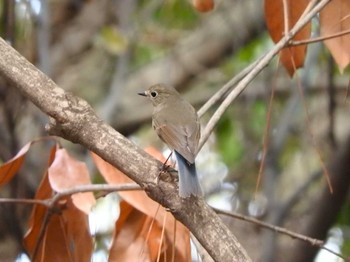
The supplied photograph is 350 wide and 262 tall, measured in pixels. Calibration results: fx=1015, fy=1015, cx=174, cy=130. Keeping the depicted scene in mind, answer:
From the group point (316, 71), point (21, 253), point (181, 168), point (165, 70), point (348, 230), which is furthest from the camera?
point (316, 71)

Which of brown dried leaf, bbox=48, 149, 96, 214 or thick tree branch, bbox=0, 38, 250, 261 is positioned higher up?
thick tree branch, bbox=0, 38, 250, 261

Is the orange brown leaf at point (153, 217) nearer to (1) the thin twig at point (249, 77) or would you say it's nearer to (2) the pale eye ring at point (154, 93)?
(1) the thin twig at point (249, 77)

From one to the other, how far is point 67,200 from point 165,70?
2.47m

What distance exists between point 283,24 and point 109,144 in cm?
95

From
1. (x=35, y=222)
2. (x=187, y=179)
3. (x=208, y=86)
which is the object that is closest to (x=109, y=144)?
(x=187, y=179)

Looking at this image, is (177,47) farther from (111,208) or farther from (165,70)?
(111,208)

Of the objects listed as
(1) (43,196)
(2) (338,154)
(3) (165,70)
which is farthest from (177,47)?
(1) (43,196)

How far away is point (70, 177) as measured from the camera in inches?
105

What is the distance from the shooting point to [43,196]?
2875 millimetres

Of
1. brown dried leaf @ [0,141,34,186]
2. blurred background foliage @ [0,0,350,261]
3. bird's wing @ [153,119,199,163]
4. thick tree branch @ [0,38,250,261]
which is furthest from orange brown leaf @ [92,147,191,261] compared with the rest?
blurred background foliage @ [0,0,350,261]

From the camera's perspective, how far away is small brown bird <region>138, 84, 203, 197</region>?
225 cm

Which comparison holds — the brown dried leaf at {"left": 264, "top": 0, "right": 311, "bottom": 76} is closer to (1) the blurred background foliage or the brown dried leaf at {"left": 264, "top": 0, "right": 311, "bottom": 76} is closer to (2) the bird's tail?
(2) the bird's tail

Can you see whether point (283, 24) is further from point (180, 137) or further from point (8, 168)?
point (8, 168)

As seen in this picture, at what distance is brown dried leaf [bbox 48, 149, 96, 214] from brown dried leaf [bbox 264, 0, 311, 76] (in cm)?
65
